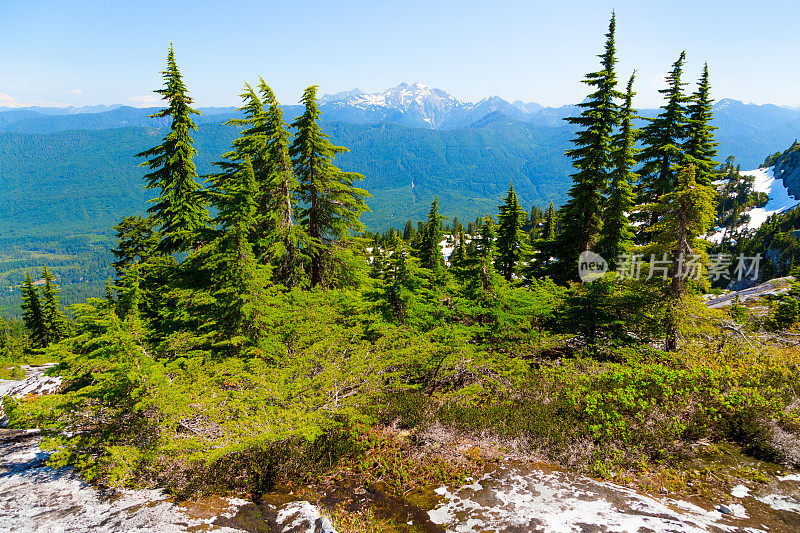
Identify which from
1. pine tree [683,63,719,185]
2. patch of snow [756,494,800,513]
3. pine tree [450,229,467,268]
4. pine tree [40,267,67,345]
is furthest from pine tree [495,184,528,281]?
pine tree [40,267,67,345]

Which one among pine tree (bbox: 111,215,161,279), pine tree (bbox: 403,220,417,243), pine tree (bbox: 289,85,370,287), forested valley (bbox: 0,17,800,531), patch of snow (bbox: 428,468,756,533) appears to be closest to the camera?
patch of snow (bbox: 428,468,756,533)

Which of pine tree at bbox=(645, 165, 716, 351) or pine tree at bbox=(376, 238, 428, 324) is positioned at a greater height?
pine tree at bbox=(645, 165, 716, 351)

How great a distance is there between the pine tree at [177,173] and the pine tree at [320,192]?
512cm

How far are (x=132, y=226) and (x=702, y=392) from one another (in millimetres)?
32250

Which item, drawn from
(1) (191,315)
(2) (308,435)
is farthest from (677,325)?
(1) (191,315)

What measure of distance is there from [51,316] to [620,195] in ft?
191

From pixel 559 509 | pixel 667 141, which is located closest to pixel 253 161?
pixel 559 509

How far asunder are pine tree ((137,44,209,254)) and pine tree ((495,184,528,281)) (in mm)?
19777

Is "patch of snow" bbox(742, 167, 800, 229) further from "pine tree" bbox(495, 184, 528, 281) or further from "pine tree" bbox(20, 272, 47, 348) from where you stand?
"pine tree" bbox(20, 272, 47, 348)

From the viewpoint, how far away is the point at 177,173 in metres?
17.3

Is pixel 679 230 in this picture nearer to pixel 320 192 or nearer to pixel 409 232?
pixel 320 192

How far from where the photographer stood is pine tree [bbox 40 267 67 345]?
134 feet

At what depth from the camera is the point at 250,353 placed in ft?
31.4

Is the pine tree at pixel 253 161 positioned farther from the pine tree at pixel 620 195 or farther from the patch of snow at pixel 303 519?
the pine tree at pixel 620 195
